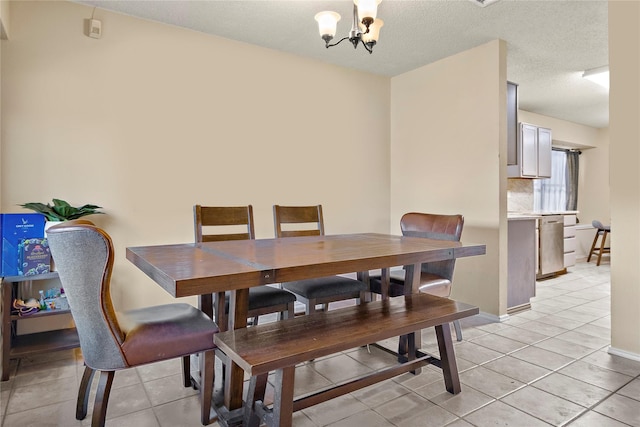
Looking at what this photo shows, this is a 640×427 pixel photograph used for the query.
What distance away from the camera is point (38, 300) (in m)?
2.63

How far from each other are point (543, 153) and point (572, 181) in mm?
2662

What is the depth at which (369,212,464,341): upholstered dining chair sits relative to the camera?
2.74 meters

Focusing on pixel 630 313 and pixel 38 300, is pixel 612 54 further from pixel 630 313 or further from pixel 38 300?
pixel 38 300

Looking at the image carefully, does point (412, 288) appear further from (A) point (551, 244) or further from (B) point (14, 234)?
(A) point (551, 244)

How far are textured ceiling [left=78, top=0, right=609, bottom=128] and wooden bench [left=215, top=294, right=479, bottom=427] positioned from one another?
Result: 7.24ft

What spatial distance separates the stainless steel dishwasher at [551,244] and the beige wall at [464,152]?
6.83 feet

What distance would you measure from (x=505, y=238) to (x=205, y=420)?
Result: 2951mm

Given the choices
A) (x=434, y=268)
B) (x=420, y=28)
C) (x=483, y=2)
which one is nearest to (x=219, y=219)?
(x=434, y=268)

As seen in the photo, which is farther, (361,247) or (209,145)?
(209,145)

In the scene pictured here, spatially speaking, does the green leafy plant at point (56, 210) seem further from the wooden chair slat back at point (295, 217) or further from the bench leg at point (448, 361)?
the bench leg at point (448, 361)

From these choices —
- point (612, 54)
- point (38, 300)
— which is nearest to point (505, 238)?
point (612, 54)

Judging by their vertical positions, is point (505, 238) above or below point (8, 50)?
below

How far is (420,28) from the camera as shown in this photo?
321cm

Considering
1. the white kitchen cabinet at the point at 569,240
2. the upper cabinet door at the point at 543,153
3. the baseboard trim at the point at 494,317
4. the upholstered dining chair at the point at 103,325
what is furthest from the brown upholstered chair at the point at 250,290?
the white kitchen cabinet at the point at 569,240
